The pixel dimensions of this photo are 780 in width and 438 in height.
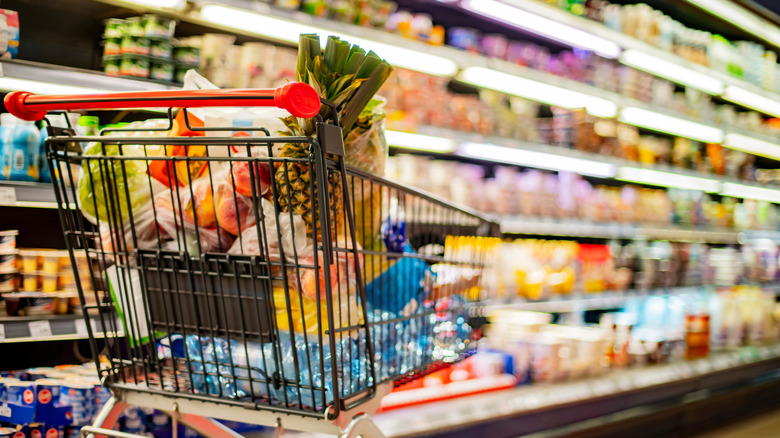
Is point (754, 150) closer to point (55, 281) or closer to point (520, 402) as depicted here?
point (520, 402)

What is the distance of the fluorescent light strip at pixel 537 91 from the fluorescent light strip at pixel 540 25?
0.25 metres

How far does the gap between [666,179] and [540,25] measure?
1.78m

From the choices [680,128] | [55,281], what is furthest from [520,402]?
[680,128]

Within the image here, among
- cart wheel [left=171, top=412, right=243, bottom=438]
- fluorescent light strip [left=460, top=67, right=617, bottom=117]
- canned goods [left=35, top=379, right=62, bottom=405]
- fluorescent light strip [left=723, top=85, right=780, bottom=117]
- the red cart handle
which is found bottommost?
canned goods [left=35, top=379, right=62, bottom=405]

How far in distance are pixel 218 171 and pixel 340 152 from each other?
0.26 metres

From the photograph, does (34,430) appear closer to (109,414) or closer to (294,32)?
(109,414)

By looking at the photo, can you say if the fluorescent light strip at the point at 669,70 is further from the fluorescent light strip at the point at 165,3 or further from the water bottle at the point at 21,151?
the water bottle at the point at 21,151

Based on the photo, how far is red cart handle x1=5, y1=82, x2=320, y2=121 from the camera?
736 mm

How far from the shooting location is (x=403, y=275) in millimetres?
1153

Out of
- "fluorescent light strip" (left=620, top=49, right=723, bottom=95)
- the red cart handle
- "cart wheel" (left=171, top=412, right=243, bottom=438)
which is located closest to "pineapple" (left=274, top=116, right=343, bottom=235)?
the red cart handle

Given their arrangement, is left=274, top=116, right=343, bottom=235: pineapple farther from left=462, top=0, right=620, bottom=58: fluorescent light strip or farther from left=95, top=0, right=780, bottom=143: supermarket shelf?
left=462, top=0, right=620, bottom=58: fluorescent light strip

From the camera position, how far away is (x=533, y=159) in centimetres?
329

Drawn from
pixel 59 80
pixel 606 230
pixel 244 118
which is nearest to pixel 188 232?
pixel 244 118

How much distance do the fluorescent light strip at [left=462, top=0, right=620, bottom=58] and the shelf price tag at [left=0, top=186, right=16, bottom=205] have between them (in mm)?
1829
